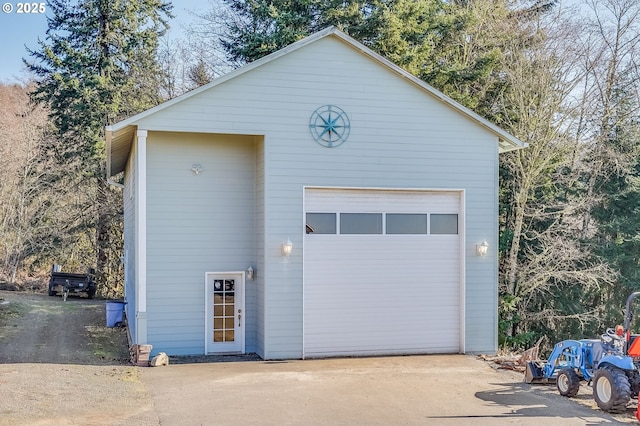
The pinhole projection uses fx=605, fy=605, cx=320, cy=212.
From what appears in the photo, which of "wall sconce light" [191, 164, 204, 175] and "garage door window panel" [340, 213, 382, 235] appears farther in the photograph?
"garage door window panel" [340, 213, 382, 235]

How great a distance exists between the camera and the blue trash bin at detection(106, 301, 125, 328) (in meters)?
15.9

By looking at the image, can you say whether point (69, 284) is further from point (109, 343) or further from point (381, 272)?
point (381, 272)

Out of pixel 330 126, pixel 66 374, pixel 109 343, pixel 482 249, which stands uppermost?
pixel 330 126

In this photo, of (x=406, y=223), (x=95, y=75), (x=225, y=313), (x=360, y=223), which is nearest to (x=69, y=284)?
(x=95, y=75)

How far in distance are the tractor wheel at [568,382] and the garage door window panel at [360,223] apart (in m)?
4.81

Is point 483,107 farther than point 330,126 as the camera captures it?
Yes

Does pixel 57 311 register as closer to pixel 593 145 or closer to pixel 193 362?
pixel 193 362

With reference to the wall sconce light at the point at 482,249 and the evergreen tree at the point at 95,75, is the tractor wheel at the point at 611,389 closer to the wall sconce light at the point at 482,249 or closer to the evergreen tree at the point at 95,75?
the wall sconce light at the point at 482,249

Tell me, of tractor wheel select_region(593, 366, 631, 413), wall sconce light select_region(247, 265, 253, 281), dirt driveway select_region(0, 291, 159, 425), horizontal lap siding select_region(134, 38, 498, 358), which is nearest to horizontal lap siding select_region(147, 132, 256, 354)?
wall sconce light select_region(247, 265, 253, 281)

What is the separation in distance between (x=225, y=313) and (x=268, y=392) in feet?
11.8

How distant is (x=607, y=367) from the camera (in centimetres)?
850

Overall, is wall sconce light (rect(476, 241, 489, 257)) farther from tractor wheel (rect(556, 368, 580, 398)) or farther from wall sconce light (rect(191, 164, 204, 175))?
wall sconce light (rect(191, 164, 204, 175))

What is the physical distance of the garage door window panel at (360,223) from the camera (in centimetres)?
1287

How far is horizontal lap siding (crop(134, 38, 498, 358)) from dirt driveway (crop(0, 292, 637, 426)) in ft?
4.78
